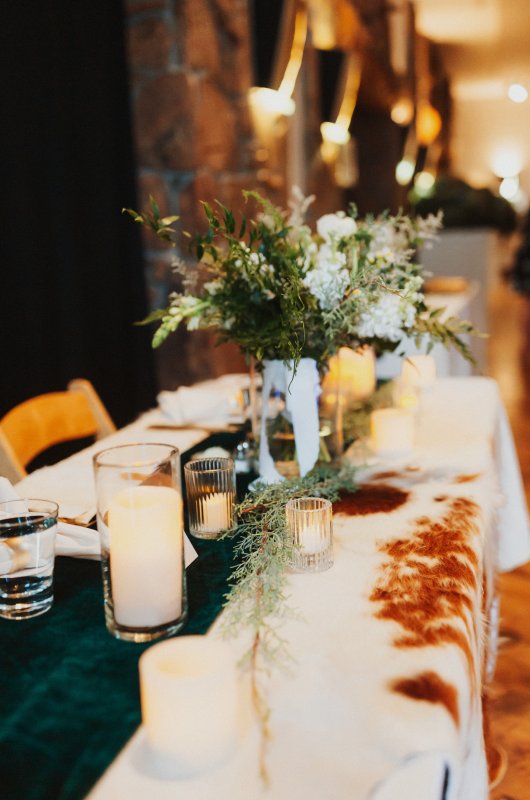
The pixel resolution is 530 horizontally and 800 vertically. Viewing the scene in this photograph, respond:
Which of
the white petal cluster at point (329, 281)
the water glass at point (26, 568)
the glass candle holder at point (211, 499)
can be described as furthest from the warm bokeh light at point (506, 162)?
the water glass at point (26, 568)

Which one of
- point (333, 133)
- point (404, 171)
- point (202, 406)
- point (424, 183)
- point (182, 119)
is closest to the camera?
point (202, 406)

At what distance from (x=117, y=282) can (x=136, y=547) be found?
215cm

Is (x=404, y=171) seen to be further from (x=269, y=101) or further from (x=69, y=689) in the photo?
(x=69, y=689)

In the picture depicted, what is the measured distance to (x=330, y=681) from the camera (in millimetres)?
675

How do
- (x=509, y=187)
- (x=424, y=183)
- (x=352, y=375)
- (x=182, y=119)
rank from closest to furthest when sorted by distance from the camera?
(x=352, y=375)
(x=182, y=119)
(x=424, y=183)
(x=509, y=187)

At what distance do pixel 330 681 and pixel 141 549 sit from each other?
0.74 ft

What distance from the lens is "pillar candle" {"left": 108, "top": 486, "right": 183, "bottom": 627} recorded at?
754 millimetres

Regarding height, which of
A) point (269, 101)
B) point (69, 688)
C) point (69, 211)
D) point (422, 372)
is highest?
point (269, 101)

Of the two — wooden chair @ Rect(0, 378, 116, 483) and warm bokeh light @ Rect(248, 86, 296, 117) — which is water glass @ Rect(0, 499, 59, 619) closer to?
wooden chair @ Rect(0, 378, 116, 483)

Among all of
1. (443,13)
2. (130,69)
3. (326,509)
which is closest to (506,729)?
(326,509)

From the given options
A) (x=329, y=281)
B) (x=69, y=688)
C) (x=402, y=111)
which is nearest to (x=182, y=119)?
(x=329, y=281)

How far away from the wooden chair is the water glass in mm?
700

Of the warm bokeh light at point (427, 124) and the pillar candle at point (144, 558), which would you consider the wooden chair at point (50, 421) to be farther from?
the warm bokeh light at point (427, 124)

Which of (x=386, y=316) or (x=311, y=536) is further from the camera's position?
(x=386, y=316)
